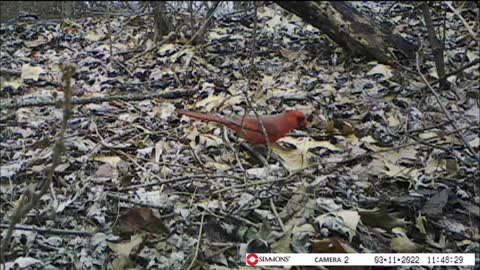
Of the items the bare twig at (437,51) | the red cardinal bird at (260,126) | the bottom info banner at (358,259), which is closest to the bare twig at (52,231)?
the bottom info banner at (358,259)

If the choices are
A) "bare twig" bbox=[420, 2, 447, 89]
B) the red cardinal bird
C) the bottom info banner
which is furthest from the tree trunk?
the bottom info banner

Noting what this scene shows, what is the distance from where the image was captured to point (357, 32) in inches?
146

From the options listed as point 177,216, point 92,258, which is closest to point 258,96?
point 177,216

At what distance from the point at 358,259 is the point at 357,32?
2124 millimetres

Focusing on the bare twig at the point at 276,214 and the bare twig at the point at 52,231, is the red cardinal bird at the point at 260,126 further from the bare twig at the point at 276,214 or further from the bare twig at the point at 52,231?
the bare twig at the point at 52,231

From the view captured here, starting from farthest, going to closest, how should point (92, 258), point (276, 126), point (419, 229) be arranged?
point (276, 126)
point (419, 229)
point (92, 258)

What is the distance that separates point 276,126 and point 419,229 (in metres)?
0.69

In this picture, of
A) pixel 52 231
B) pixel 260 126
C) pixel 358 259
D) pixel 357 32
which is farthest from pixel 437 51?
pixel 52 231

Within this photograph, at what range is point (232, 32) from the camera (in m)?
4.59

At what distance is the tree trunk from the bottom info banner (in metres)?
1.87

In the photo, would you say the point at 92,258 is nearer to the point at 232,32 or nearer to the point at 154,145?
the point at 154,145

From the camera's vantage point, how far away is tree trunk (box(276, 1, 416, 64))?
3.63 m

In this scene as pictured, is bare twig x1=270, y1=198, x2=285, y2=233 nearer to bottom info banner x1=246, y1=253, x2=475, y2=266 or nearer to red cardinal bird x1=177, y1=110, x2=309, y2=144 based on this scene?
bottom info banner x1=246, y1=253, x2=475, y2=266

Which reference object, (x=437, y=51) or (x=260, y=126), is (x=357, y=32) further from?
(x=260, y=126)
